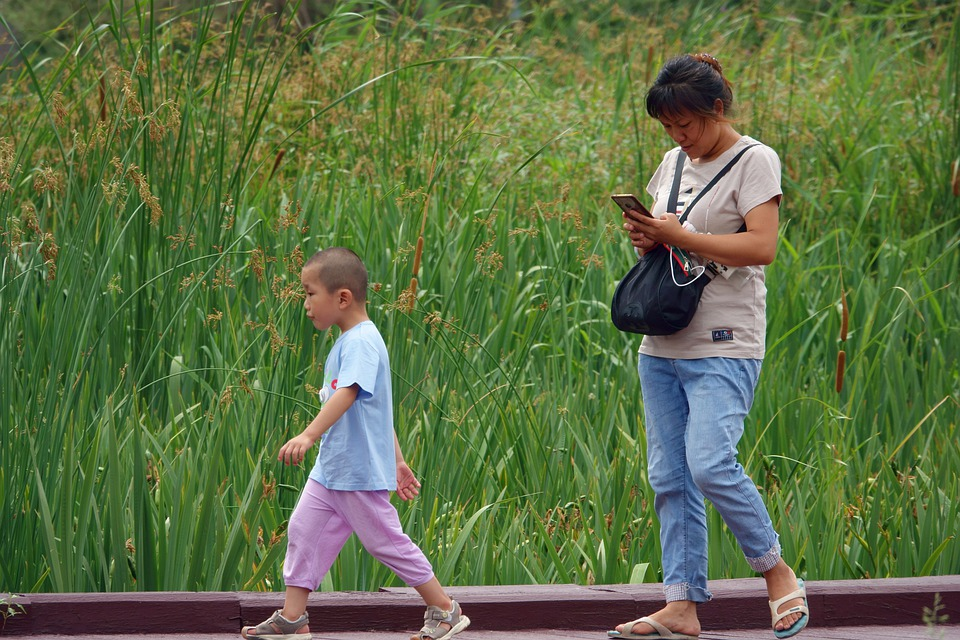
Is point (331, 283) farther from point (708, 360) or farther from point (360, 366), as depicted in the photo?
point (708, 360)

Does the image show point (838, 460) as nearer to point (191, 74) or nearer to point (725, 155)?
point (725, 155)

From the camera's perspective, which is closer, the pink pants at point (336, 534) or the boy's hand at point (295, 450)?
the boy's hand at point (295, 450)

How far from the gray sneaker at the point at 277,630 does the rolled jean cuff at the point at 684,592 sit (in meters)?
1.03

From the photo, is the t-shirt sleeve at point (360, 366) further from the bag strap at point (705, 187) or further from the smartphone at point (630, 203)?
the bag strap at point (705, 187)

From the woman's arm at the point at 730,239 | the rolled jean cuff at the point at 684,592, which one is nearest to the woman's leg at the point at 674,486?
the rolled jean cuff at the point at 684,592

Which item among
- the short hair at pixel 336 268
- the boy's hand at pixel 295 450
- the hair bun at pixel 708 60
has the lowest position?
the boy's hand at pixel 295 450

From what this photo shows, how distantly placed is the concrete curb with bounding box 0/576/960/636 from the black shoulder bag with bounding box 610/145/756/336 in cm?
88

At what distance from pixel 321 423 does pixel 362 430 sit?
0.16 metres

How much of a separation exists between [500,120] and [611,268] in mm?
2641

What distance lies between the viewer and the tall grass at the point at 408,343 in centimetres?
366

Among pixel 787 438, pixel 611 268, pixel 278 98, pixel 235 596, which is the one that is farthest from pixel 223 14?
pixel 235 596

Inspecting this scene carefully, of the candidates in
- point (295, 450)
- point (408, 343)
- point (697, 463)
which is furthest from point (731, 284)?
point (408, 343)

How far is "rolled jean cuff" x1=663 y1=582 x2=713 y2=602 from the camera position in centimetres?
346

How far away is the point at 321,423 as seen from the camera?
3133mm
